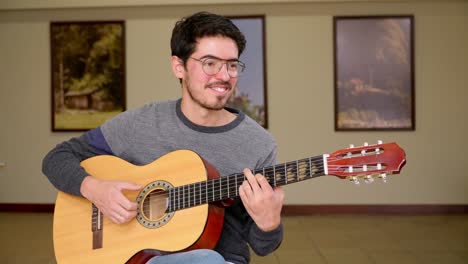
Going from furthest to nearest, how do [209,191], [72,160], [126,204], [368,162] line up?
[72,160]
[126,204]
[209,191]
[368,162]

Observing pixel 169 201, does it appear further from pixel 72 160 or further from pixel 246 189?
Result: pixel 72 160

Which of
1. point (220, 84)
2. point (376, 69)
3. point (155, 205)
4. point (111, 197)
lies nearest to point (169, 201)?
point (155, 205)

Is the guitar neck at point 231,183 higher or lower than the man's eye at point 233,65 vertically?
lower

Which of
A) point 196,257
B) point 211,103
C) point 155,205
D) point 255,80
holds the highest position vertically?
point 255,80

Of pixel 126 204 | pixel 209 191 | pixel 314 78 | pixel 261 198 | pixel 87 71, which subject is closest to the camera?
pixel 261 198

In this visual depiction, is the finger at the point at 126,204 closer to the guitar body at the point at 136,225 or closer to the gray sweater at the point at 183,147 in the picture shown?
the guitar body at the point at 136,225

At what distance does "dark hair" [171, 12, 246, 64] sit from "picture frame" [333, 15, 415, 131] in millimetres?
5077

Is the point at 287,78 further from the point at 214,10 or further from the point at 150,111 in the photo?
the point at 150,111

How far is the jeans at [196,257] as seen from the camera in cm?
171

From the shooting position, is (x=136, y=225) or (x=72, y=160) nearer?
(x=136, y=225)

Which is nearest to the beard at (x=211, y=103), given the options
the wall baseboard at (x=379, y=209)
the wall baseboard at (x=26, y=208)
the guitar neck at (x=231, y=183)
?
the guitar neck at (x=231, y=183)

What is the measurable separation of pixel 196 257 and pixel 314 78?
18.0 ft

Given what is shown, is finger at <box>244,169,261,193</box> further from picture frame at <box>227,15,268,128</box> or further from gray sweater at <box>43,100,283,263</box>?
picture frame at <box>227,15,268,128</box>

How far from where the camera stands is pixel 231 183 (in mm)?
1792
